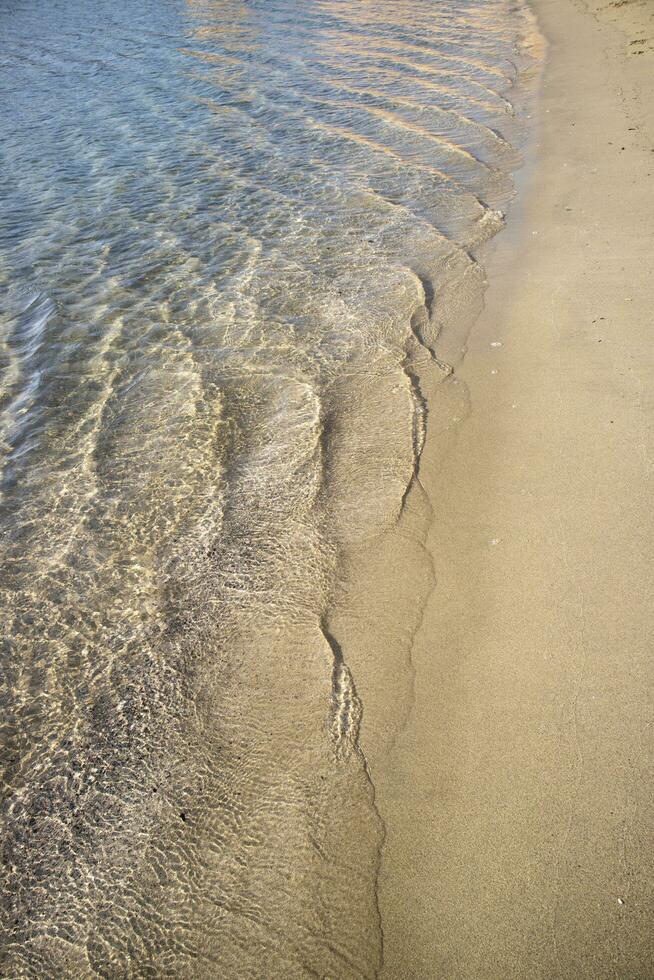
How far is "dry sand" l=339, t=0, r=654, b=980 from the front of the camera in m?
2.52

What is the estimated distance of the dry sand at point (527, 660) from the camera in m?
2.52

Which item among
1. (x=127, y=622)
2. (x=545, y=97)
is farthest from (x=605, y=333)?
(x=545, y=97)

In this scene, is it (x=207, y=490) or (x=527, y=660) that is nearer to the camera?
(x=527, y=660)

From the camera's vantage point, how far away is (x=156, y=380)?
572cm

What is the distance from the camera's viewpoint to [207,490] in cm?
459

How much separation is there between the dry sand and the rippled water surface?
211 mm

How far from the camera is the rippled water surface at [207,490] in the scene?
8.99 ft

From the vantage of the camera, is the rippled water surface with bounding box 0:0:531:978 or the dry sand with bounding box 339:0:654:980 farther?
the rippled water surface with bounding box 0:0:531:978

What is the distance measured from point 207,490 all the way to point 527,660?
2.25 metres

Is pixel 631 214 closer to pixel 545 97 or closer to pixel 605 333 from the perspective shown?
pixel 605 333

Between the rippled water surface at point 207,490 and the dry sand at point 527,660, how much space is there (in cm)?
21

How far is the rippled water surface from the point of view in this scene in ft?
8.99

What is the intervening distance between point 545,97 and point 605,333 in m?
8.26

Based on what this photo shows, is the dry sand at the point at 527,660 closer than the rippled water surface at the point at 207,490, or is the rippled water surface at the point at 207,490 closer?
the dry sand at the point at 527,660
